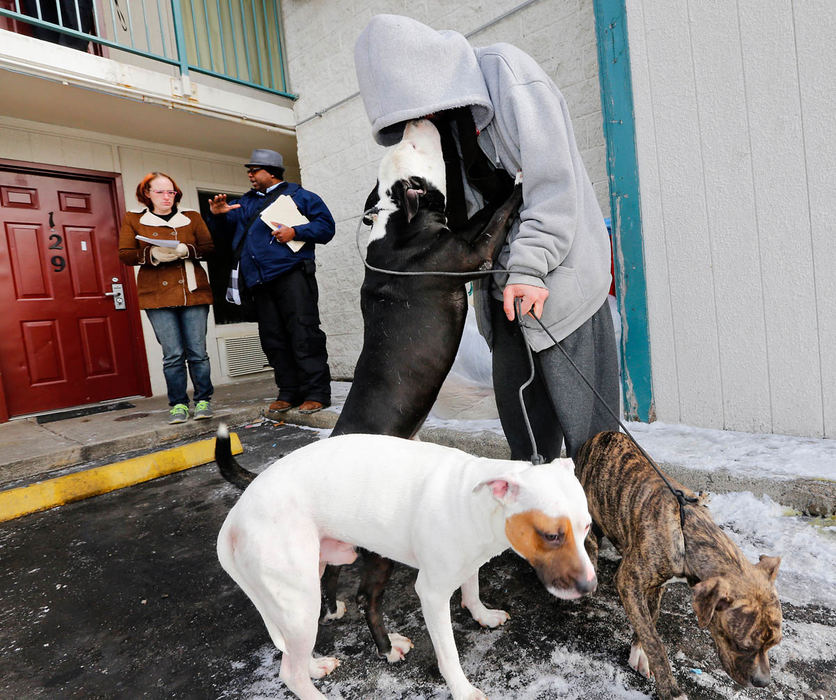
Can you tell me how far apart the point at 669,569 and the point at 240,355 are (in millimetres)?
6310

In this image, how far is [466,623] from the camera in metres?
1.60

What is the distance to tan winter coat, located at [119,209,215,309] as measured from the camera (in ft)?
13.7

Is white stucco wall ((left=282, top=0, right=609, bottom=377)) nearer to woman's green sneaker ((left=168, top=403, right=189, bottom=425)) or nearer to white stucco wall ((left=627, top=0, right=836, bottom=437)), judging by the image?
white stucco wall ((left=627, top=0, right=836, bottom=437))

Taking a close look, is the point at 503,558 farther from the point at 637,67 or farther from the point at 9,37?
the point at 9,37

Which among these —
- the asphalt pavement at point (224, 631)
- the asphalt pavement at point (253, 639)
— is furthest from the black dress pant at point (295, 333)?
the asphalt pavement at point (253, 639)

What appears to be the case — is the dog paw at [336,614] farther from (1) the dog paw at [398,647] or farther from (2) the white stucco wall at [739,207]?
(2) the white stucco wall at [739,207]

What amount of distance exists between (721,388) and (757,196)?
1.02m

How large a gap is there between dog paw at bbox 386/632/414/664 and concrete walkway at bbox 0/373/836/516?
1.52m

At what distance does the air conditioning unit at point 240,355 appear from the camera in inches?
261

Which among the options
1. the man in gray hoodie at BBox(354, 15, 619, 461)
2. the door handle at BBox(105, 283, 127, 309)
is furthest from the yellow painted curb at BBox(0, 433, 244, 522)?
the door handle at BBox(105, 283, 127, 309)

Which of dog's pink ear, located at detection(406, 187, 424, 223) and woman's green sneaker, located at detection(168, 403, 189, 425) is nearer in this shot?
dog's pink ear, located at detection(406, 187, 424, 223)

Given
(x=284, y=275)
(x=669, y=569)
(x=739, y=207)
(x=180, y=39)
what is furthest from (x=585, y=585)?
(x=180, y=39)

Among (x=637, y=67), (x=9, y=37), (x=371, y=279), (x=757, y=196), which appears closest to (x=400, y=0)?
(x=637, y=67)

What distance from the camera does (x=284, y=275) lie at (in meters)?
4.22
